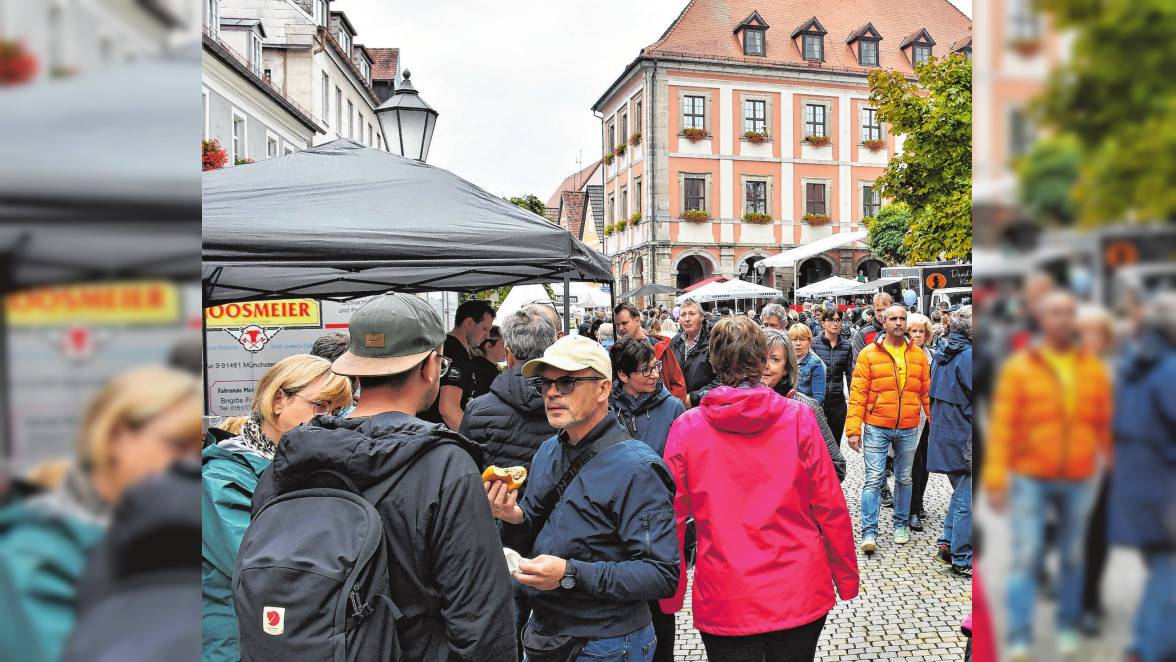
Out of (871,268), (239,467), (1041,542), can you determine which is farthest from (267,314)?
(871,268)

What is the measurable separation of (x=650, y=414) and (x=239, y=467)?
222cm

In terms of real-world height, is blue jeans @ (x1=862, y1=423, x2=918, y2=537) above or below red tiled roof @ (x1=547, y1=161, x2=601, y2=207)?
below

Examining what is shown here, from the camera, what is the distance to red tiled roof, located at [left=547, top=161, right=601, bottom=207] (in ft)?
217

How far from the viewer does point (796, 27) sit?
39281 millimetres

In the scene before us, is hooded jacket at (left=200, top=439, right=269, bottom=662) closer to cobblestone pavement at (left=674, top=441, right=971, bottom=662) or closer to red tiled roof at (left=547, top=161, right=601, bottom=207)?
cobblestone pavement at (left=674, top=441, right=971, bottom=662)

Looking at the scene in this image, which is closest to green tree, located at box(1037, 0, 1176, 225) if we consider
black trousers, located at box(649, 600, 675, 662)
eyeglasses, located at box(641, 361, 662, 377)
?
black trousers, located at box(649, 600, 675, 662)

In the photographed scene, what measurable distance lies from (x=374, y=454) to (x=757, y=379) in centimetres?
162

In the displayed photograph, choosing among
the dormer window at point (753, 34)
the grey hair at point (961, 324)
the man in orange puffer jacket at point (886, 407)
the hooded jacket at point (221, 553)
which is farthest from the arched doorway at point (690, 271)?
the hooded jacket at point (221, 553)

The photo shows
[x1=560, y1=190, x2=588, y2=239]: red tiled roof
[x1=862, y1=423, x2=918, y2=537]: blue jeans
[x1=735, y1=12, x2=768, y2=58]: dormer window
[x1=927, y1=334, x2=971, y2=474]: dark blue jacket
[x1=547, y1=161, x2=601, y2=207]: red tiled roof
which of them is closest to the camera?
[x1=927, y1=334, x2=971, y2=474]: dark blue jacket

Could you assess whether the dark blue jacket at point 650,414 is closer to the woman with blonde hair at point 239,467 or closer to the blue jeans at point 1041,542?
the woman with blonde hair at point 239,467

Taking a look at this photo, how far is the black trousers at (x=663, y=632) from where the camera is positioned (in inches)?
138

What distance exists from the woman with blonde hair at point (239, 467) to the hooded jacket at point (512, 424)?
2.12ft

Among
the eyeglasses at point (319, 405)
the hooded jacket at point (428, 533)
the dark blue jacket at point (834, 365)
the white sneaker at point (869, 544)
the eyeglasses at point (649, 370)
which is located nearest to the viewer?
the hooded jacket at point (428, 533)

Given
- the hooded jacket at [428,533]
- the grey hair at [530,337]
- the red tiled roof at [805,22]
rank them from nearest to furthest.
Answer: the hooded jacket at [428,533] < the grey hair at [530,337] < the red tiled roof at [805,22]
